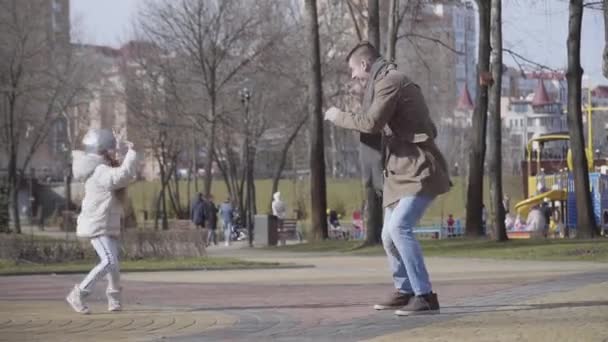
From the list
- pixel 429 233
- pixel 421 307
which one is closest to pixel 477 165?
pixel 429 233

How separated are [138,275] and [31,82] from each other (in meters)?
32.7

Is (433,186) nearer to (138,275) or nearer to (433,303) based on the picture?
(433,303)

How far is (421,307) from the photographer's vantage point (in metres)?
9.30

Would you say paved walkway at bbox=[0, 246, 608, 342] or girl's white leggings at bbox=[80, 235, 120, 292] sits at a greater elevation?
girl's white leggings at bbox=[80, 235, 120, 292]

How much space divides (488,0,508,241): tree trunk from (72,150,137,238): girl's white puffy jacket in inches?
705

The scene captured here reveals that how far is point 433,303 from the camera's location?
938 centimetres

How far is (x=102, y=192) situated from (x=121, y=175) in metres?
0.26

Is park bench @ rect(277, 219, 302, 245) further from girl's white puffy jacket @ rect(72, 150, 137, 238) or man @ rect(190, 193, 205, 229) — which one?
girl's white puffy jacket @ rect(72, 150, 137, 238)

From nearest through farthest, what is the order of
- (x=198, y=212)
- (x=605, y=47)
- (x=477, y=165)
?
(x=605, y=47) < (x=477, y=165) < (x=198, y=212)

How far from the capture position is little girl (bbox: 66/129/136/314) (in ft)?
34.1

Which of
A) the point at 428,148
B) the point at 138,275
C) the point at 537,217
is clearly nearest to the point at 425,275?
the point at 428,148

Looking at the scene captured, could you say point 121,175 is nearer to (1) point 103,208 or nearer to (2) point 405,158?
(1) point 103,208

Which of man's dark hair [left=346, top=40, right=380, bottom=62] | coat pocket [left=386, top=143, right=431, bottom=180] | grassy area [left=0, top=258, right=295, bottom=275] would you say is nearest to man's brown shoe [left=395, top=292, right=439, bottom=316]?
coat pocket [left=386, top=143, right=431, bottom=180]

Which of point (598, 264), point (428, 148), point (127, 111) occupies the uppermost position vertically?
point (127, 111)
